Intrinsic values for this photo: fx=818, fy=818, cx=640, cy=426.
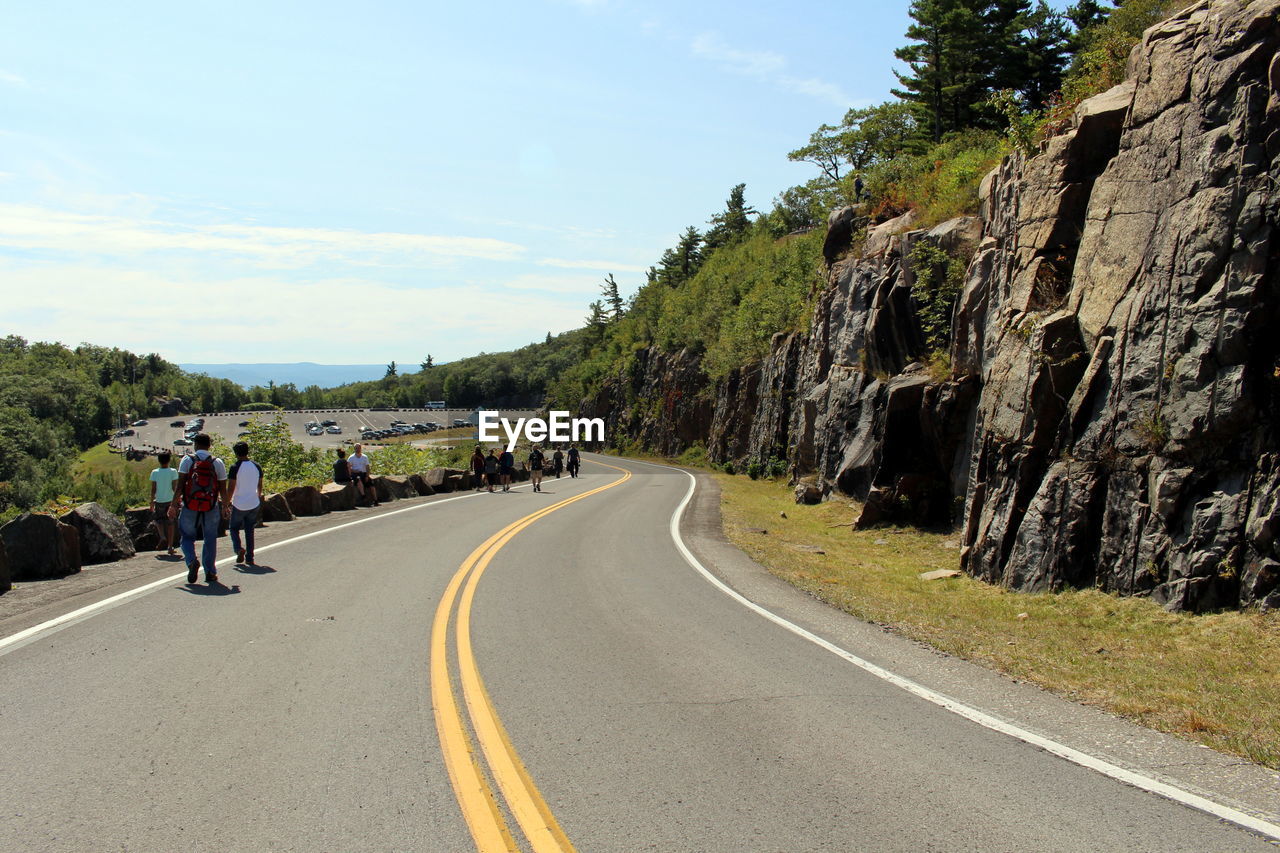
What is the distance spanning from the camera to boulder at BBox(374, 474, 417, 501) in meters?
23.7

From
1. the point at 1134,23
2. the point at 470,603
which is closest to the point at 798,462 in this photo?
the point at 1134,23

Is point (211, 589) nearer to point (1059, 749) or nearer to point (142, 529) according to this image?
point (142, 529)

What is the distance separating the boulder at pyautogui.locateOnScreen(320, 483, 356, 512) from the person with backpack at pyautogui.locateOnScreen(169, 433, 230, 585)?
8.94 meters

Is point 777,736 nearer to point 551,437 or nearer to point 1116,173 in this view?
point 1116,173

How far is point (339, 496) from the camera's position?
67.3 feet

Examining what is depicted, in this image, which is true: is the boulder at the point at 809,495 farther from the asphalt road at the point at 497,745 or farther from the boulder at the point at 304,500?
the asphalt road at the point at 497,745

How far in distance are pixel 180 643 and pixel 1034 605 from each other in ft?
32.2

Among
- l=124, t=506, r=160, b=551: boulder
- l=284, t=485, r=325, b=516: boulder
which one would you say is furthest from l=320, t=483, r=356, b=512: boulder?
l=124, t=506, r=160, b=551: boulder

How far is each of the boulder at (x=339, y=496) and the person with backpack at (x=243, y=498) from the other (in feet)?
26.1

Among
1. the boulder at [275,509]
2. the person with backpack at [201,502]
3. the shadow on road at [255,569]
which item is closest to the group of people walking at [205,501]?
the person with backpack at [201,502]

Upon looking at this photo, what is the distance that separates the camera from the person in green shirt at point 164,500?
41.1ft

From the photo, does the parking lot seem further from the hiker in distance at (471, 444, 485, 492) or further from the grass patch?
the grass patch

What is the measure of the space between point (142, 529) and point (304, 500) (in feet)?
19.3

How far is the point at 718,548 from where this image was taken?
52.1 feet
